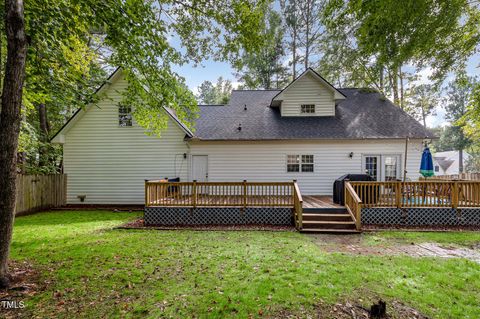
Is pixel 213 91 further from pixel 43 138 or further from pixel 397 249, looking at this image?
pixel 397 249

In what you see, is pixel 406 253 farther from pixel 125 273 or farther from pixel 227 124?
pixel 227 124

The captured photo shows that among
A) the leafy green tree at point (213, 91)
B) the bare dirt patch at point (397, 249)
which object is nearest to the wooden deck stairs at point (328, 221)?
the bare dirt patch at point (397, 249)

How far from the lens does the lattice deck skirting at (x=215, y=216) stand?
766 cm

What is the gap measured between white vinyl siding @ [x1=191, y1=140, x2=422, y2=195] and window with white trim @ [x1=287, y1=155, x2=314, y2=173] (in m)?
0.18

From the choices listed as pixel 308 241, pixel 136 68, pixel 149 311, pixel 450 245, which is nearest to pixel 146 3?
pixel 136 68

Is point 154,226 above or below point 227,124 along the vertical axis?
below

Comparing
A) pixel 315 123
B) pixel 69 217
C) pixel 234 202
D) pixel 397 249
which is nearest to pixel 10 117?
pixel 234 202

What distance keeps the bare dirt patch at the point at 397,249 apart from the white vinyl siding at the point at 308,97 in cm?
790

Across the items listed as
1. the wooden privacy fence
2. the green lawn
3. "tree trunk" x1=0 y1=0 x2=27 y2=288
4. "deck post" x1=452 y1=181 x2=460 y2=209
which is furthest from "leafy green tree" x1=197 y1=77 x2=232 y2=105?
"tree trunk" x1=0 y1=0 x2=27 y2=288

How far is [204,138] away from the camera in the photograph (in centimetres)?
1086

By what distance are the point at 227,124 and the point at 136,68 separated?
20.8 feet

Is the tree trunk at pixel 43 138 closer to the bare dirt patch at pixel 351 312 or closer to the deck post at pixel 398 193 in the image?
the bare dirt patch at pixel 351 312

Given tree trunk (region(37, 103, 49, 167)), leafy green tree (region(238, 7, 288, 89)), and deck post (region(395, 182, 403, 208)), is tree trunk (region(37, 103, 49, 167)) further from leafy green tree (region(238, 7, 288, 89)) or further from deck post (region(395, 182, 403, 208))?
deck post (region(395, 182, 403, 208))

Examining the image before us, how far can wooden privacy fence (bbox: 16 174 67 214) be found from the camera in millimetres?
9500
